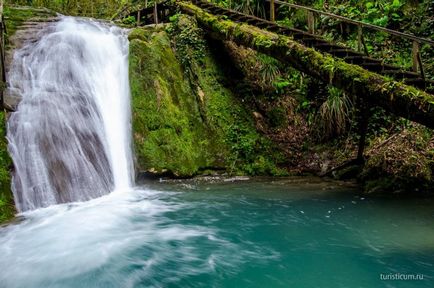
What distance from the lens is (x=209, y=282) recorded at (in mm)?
4316

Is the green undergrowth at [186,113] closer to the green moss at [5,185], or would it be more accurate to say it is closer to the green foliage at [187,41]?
the green foliage at [187,41]

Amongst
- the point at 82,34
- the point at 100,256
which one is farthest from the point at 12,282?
the point at 82,34

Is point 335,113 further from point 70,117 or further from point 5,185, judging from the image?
point 5,185

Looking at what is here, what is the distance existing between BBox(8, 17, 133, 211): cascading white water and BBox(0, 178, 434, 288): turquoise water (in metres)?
0.47

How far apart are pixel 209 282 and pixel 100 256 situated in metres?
1.57

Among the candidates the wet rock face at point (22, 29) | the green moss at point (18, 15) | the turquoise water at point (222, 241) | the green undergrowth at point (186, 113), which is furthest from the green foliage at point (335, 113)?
the green moss at point (18, 15)

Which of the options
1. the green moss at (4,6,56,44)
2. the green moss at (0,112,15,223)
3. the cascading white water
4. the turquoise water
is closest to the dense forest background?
the turquoise water

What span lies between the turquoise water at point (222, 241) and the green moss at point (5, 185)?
0.97 feet

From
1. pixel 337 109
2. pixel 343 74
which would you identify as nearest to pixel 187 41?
pixel 337 109

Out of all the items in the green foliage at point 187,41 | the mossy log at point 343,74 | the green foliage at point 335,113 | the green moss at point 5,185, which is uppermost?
the green foliage at point 187,41

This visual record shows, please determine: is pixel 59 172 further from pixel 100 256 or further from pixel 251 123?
pixel 251 123

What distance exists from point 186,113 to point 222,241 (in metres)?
4.86

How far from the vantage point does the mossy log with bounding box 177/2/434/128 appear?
6352mm

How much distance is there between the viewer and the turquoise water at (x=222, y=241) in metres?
4.39
